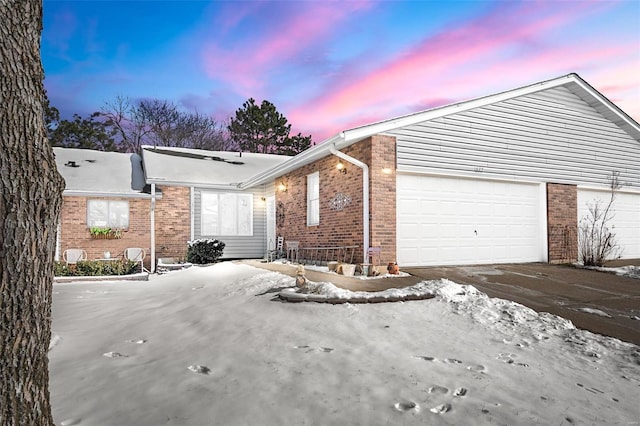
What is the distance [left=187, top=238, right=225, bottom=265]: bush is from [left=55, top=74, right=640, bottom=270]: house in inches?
54.3

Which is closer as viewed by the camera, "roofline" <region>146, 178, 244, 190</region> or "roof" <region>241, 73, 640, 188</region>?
"roof" <region>241, 73, 640, 188</region>

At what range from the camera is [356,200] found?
336 inches

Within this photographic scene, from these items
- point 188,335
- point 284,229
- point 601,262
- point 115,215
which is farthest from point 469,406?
point 115,215

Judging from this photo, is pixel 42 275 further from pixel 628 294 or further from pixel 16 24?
pixel 628 294

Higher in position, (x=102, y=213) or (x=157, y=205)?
(x=157, y=205)

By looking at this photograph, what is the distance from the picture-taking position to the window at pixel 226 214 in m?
13.7

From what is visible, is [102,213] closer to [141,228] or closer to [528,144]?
[141,228]

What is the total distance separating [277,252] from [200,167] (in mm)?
5136

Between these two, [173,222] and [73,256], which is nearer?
[73,256]

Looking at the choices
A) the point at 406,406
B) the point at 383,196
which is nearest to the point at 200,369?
the point at 406,406

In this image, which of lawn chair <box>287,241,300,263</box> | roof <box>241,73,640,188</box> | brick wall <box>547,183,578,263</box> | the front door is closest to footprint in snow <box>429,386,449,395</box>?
roof <box>241,73,640,188</box>

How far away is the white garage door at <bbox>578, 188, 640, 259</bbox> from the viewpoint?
36.1ft

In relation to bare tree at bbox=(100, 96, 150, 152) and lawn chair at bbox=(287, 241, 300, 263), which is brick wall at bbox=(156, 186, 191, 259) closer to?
lawn chair at bbox=(287, 241, 300, 263)

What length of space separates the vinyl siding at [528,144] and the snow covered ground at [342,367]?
180 inches
